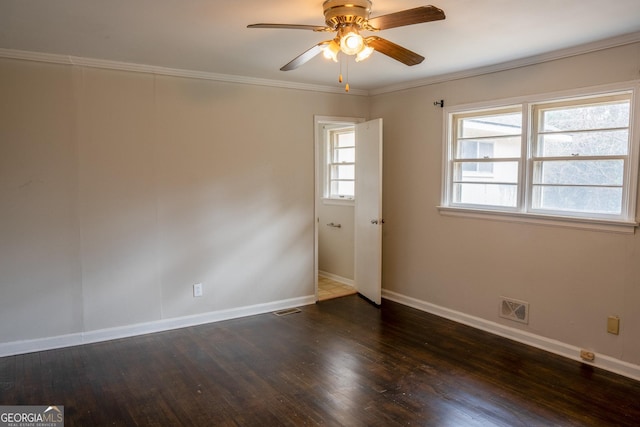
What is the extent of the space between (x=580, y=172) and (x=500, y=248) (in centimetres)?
93

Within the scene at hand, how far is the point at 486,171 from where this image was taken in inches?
160

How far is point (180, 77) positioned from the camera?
4.02m

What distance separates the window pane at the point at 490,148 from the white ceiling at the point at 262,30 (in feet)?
2.26

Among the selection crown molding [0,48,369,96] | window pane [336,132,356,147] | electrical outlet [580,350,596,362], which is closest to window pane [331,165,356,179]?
window pane [336,132,356,147]

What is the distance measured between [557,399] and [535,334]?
941mm

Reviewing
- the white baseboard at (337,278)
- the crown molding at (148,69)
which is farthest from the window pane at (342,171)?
the white baseboard at (337,278)

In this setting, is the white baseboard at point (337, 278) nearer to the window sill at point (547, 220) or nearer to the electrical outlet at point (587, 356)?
the window sill at point (547, 220)

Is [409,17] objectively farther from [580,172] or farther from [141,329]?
[141,329]

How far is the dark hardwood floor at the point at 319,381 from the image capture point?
2600mm

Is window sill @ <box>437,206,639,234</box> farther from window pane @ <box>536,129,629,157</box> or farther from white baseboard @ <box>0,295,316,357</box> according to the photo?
white baseboard @ <box>0,295,316,357</box>

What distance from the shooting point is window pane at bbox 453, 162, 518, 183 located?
3.85 metres

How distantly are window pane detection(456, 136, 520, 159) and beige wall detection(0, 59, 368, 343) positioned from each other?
1.62 metres

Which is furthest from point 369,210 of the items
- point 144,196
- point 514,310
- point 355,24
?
point 355,24

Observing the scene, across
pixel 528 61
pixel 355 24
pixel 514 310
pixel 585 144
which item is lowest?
pixel 514 310
